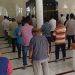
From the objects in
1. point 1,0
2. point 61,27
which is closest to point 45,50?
A: point 61,27

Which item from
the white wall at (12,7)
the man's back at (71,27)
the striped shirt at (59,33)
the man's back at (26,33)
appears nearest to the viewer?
the man's back at (26,33)

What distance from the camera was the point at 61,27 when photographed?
A: 738 cm

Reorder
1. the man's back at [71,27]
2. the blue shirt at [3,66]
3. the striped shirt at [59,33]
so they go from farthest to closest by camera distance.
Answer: the man's back at [71,27] → the striped shirt at [59,33] → the blue shirt at [3,66]

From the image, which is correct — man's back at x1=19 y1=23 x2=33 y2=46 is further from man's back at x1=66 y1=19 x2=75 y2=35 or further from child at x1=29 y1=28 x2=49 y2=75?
man's back at x1=66 y1=19 x2=75 y2=35

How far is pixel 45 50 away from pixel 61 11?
537 inches

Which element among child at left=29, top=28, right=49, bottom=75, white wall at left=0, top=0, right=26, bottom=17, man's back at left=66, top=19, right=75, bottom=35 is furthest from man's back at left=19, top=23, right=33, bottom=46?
white wall at left=0, top=0, right=26, bottom=17

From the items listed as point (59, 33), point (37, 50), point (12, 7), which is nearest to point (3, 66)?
point (37, 50)

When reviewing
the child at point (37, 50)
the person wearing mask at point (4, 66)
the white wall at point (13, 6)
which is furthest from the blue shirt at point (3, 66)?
the white wall at point (13, 6)

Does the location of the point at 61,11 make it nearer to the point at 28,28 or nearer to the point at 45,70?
the point at 28,28

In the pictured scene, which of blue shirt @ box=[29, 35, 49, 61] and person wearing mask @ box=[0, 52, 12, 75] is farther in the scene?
blue shirt @ box=[29, 35, 49, 61]

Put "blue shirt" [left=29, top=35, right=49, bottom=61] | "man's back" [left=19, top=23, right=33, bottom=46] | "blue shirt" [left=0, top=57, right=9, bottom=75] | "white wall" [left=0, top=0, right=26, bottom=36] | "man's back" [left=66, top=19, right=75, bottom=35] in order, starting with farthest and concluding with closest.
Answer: "white wall" [left=0, top=0, right=26, bottom=36], "man's back" [left=66, top=19, right=75, bottom=35], "man's back" [left=19, top=23, right=33, bottom=46], "blue shirt" [left=29, top=35, right=49, bottom=61], "blue shirt" [left=0, top=57, right=9, bottom=75]

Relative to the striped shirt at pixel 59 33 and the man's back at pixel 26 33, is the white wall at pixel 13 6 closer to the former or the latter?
the striped shirt at pixel 59 33

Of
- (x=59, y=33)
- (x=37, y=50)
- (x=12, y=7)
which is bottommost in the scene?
(x=37, y=50)

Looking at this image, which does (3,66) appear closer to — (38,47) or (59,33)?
(38,47)
